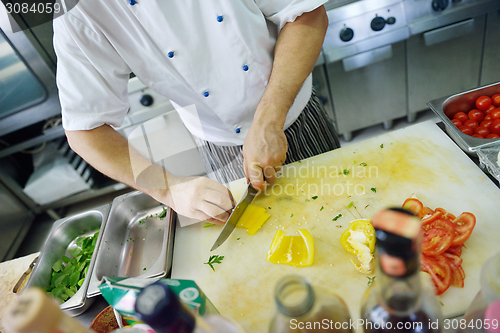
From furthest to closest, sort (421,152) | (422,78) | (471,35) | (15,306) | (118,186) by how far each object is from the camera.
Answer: (118,186) < (422,78) < (471,35) < (421,152) < (15,306)

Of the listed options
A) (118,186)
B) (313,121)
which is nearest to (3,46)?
(118,186)

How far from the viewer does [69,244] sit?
1.21 metres

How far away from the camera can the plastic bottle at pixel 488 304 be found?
14.8 inches

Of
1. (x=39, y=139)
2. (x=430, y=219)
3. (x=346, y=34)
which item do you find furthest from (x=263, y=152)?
(x=39, y=139)

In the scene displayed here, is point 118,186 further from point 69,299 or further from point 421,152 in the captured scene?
point 421,152

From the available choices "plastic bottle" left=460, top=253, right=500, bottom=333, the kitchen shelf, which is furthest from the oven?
the kitchen shelf

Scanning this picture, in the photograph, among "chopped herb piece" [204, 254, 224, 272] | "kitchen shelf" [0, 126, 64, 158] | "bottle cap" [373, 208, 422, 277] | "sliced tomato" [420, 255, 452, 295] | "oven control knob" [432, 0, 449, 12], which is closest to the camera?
"bottle cap" [373, 208, 422, 277]

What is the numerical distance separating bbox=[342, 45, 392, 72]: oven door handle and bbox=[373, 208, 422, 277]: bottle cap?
188 cm

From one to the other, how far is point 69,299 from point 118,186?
180 cm

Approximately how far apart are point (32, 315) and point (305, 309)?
31cm

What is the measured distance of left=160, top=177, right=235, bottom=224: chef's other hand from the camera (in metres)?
0.93

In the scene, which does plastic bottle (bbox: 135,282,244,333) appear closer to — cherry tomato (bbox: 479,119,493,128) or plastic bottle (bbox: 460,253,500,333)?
plastic bottle (bbox: 460,253,500,333)

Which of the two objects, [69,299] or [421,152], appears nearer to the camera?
[69,299]

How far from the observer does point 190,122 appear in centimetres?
129
